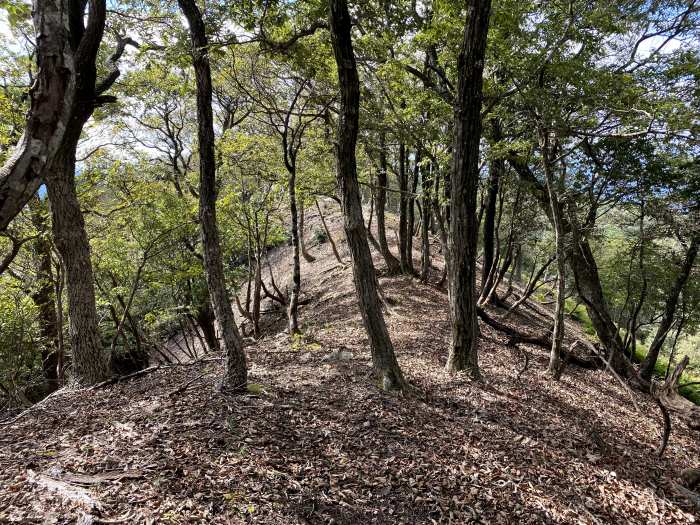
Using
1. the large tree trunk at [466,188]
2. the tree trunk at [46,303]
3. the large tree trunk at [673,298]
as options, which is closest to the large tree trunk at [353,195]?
the large tree trunk at [466,188]

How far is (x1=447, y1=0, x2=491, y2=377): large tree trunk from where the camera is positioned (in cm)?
498

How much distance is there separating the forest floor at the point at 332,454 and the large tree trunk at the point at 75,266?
0.47 meters

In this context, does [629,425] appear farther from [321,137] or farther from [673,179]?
[321,137]

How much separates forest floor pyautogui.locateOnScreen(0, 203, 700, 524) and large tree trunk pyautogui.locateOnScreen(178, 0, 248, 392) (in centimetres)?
50

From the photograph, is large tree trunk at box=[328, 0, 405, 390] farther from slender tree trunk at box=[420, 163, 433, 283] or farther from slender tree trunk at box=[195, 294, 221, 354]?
slender tree trunk at box=[195, 294, 221, 354]

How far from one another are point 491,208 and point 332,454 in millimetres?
9325

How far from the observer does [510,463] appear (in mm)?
4141

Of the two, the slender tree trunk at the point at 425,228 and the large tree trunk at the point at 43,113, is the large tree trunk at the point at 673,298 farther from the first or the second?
the large tree trunk at the point at 43,113

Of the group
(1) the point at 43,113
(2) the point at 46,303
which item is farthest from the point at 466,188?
(2) the point at 46,303

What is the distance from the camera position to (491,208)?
1127 cm

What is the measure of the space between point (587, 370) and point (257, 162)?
10122 millimetres

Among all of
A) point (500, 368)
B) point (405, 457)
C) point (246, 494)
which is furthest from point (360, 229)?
point (500, 368)

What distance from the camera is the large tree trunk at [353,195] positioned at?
457cm

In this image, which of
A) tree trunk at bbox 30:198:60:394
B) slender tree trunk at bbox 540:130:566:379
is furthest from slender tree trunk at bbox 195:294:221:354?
slender tree trunk at bbox 540:130:566:379
